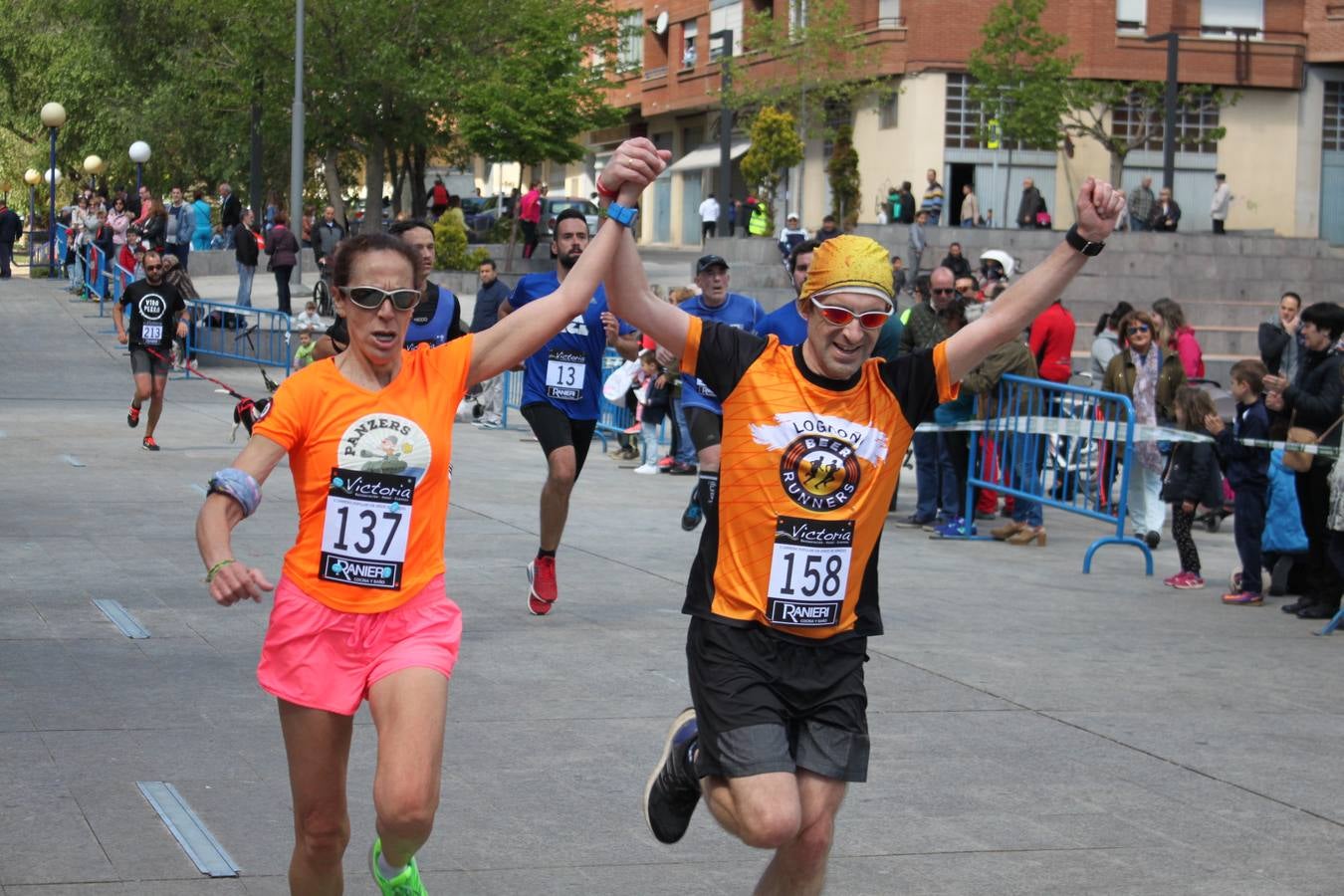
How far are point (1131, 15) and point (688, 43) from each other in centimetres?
1761

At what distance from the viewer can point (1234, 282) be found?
3509cm

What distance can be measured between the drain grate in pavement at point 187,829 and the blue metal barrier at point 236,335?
73.6 ft

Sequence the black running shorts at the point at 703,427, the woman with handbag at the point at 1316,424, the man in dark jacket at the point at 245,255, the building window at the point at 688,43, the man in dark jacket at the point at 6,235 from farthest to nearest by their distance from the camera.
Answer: the building window at the point at 688,43
the man in dark jacket at the point at 6,235
the man in dark jacket at the point at 245,255
the woman with handbag at the point at 1316,424
the black running shorts at the point at 703,427

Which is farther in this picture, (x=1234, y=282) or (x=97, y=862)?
(x=1234, y=282)

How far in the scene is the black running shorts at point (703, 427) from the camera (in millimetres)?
9937

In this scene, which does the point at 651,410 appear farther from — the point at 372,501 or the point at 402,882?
the point at 402,882

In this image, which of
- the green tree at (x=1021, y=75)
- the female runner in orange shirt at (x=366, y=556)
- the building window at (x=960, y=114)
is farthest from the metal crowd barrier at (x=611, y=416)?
the building window at (x=960, y=114)

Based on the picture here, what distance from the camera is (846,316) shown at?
14.8 feet

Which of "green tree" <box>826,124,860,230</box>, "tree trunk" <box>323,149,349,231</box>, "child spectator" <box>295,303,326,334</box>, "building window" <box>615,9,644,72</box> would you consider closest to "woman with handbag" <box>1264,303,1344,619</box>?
"child spectator" <box>295,303,326,334</box>

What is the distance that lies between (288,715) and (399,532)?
0.51 m

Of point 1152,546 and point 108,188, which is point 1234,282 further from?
point 108,188

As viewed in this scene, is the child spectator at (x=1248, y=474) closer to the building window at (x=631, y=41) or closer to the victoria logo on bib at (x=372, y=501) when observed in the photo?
the victoria logo on bib at (x=372, y=501)

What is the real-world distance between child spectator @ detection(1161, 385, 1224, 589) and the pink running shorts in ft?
27.7

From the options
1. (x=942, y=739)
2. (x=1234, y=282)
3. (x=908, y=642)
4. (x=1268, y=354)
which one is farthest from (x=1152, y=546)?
(x=1234, y=282)
